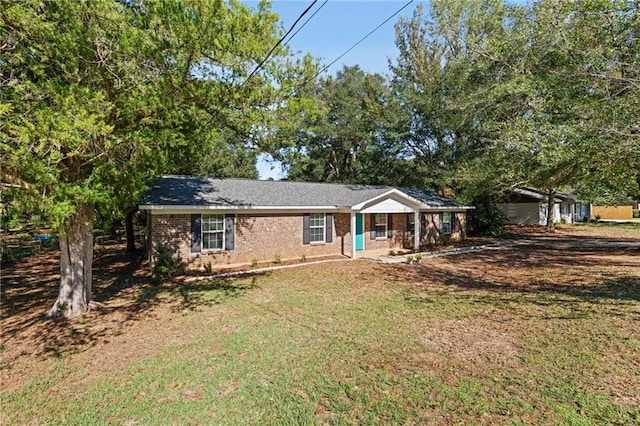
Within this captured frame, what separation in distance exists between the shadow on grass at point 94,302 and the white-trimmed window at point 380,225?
8.42 m

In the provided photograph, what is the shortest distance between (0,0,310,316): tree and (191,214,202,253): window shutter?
459 centimetres

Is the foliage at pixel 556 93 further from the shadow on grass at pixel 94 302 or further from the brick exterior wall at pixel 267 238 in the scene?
the shadow on grass at pixel 94 302

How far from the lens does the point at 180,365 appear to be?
545 cm

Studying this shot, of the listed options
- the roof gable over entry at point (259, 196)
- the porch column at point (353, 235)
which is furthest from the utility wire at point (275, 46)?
the porch column at point (353, 235)

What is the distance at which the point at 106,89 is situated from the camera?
6.67m

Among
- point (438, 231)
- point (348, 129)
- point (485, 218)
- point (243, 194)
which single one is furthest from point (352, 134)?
point (243, 194)

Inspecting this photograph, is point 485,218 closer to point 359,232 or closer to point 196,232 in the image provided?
point 359,232

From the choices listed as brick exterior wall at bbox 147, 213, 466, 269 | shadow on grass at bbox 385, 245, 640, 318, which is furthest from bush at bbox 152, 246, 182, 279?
shadow on grass at bbox 385, 245, 640, 318

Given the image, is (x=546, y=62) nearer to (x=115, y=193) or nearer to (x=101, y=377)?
(x=115, y=193)

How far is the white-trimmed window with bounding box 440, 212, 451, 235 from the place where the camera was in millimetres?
20847

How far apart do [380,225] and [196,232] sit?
Result: 951cm

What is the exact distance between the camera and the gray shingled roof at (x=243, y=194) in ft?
43.0

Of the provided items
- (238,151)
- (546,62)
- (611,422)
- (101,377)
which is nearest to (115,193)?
(101,377)

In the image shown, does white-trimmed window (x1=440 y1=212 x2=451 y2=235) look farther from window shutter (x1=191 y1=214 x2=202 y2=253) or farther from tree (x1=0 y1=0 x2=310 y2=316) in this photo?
tree (x1=0 y1=0 x2=310 y2=316)
